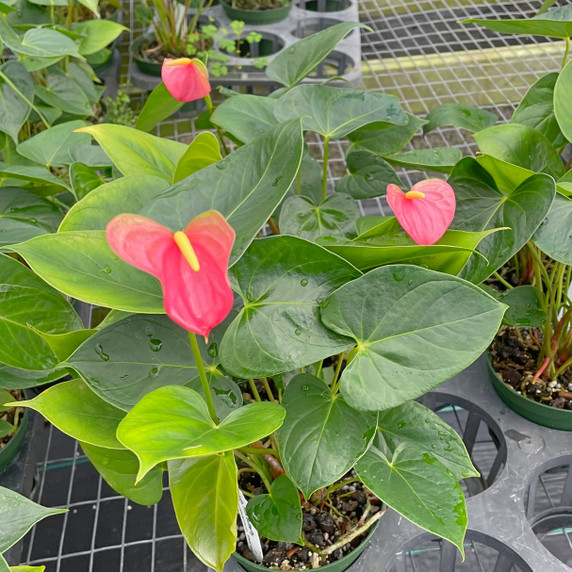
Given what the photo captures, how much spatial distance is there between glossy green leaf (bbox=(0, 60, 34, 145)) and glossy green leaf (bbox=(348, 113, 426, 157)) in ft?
1.69

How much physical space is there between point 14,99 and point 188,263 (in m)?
0.79

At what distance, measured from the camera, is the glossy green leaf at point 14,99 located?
36.0 inches

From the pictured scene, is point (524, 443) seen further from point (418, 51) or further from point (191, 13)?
point (191, 13)

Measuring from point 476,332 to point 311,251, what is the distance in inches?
5.0

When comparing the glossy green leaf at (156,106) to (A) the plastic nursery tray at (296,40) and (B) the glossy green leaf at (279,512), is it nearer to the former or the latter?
(B) the glossy green leaf at (279,512)

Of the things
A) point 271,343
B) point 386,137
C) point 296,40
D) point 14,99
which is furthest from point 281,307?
point 296,40

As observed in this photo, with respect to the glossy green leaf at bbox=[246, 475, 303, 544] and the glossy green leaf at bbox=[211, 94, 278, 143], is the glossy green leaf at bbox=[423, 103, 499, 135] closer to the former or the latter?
the glossy green leaf at bbox=[211, 94, 278, 143]

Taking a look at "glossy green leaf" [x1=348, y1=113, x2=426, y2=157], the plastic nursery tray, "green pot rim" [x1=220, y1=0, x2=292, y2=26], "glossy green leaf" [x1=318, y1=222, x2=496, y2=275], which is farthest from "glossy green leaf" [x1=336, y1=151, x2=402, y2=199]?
"green pot rim" [x1=220, y1=0, x2=292, y2=26]

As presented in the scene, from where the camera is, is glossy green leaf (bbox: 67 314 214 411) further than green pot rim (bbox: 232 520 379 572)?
No

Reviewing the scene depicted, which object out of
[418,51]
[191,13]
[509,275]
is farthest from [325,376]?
[191,13]

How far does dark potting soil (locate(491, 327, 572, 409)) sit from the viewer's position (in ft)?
2.50

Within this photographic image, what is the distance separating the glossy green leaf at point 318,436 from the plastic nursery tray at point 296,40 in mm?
973

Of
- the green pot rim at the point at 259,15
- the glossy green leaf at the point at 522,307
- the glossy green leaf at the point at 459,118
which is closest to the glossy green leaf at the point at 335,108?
the glossy green leaf at the point at 459,118

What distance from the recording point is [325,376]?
2.19ft
